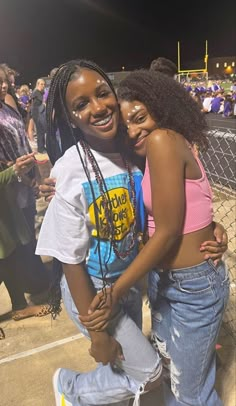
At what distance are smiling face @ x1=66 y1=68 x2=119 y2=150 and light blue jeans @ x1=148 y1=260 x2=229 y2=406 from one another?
22.7 inches

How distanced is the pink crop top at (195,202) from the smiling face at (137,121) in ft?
0.38

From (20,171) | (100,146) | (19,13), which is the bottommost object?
(20,171)

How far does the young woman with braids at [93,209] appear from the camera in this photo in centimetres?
129

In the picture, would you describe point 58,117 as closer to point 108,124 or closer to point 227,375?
point 108,124

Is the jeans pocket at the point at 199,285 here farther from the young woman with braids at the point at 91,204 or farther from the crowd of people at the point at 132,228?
the young woman with braids at the point at 91,204

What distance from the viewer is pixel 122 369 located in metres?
1.57

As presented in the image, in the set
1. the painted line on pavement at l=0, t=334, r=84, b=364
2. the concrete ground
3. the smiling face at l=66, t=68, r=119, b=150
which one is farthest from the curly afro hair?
the painted line on pavement at l=0, t=334, r=84, b=364

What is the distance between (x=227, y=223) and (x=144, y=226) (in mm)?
2961

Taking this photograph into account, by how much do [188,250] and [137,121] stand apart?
49 centimetres

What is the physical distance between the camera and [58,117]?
136 centimetres

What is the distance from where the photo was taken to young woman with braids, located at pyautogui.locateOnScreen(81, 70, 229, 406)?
4.17ft

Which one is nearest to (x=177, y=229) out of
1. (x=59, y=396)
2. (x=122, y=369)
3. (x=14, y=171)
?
(x=122, y=369)

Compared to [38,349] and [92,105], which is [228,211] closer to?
[38,349]

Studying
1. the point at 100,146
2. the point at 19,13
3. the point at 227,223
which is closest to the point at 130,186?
the point at 100,146
